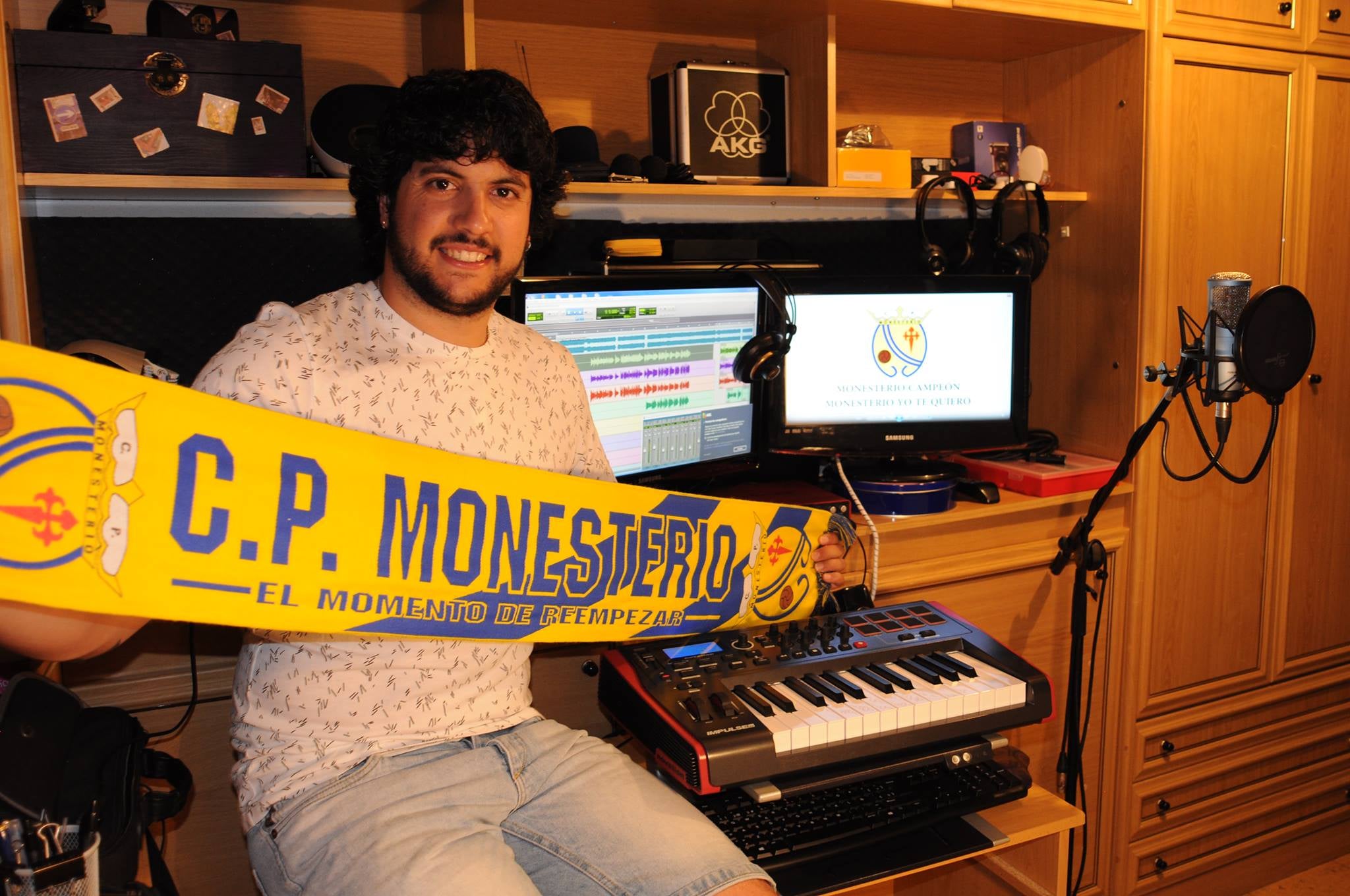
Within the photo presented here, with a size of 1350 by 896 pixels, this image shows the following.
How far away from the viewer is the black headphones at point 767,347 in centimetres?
212

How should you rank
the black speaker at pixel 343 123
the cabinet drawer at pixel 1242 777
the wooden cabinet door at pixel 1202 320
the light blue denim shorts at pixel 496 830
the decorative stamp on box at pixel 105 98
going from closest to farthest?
the light blue denim shorts at pixel 496 830 < the decorative stamp on box at pixel 105 98 < the black speaker at pixel 343 123 < the wooden cabinet door at pixel 1202 320 < the cabinet drawer at pixel 1242 777

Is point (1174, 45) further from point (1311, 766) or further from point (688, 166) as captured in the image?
point (1311, 766)

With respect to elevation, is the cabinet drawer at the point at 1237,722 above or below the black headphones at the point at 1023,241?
below

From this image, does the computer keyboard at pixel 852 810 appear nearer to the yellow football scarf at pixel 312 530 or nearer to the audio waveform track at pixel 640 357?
the yellow football scarf at pixel 312 530

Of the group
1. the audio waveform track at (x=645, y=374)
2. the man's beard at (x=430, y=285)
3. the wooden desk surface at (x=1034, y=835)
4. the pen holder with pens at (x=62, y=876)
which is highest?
the man's beard at (x=430, y=285)

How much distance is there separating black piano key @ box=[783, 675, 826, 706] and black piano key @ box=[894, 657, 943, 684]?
0.16m

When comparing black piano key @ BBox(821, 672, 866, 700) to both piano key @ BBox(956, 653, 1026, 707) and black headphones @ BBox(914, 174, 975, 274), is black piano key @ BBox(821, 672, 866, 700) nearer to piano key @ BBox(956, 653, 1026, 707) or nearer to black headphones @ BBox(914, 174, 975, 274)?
piano key @ BBox(956, 653, 1026, 707)

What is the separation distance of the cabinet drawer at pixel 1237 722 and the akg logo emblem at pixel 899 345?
108 cm

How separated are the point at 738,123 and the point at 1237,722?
197 cm

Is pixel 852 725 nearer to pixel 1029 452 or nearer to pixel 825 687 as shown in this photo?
pixel 825 687

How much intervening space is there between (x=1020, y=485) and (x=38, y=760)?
6.35ft

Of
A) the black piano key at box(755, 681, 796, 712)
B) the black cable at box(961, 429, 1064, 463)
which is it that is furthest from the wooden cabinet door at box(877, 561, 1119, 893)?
the black piano key at box(755, 681, 796, 712)

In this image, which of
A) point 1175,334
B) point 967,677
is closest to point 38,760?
point 967,677

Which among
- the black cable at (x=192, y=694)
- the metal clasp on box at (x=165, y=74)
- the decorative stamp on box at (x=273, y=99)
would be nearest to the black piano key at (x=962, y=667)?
the black cable at (x=192, y=694)
